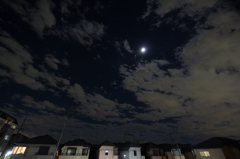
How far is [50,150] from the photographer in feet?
94.7

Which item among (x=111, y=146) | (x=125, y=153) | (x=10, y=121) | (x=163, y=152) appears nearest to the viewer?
(x=111, y=146)

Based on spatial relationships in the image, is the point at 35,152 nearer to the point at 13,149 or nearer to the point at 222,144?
the point at 13,149

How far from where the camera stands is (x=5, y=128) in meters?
43.7

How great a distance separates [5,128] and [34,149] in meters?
29.7

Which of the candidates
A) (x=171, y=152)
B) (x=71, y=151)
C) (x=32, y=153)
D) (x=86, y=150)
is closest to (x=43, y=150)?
(x=32, y=153)

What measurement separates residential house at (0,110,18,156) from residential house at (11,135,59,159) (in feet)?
82.7

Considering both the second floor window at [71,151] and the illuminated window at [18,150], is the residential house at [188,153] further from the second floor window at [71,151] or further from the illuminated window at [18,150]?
the illuminated window at [18,150]

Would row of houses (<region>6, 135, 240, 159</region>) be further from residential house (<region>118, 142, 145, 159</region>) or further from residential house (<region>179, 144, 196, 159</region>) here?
residential house (<region>179, 144, 196, 159</region>)

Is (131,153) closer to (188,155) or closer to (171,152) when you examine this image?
(171,152)

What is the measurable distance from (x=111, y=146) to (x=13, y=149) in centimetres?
2670

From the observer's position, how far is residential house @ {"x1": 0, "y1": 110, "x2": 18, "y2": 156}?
42.4 meters

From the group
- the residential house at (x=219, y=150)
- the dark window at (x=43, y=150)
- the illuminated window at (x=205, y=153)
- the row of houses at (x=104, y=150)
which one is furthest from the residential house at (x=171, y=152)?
the dark window at (x=43, y=150)

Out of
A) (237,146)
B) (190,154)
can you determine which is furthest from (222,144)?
(190,154)

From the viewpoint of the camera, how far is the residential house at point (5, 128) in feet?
139
